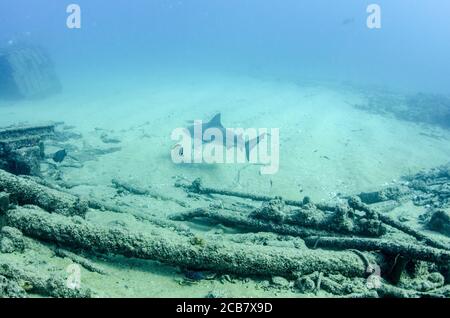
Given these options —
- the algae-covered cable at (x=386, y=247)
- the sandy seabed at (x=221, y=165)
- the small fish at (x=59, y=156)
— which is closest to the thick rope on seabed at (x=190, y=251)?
the sandy seabed at (x=221, y=165)

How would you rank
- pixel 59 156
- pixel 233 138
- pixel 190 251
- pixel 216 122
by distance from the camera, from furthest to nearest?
1. pixel 216 122
2. pixel 233 138
3. pixel 59 156
4. pixel 190 251

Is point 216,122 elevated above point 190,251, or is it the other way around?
point 216,122

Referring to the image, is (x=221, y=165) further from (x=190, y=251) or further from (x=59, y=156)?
(x=190, y=251)

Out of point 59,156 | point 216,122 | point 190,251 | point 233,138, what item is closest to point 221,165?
point 233,138

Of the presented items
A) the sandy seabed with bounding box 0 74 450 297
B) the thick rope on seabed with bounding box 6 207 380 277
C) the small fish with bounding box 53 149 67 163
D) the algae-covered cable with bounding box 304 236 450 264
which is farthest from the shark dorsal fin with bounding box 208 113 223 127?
the thick rope on seabed with bounding box 6 207 380 277

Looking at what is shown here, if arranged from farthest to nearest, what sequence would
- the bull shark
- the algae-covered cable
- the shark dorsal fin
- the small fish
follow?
the shark dorsal fin < the bull shark < the small fish < the algae-covered cable

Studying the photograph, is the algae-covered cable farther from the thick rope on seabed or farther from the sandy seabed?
the sandy seabed

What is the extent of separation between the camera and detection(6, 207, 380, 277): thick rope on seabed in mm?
3357

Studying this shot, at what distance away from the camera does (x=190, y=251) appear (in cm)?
337

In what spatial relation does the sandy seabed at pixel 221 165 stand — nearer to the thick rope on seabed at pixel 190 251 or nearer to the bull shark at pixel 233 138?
the thick rope on seabed at pixel 190 251

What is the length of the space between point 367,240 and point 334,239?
1.24ft

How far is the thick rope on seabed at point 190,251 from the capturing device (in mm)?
3357
